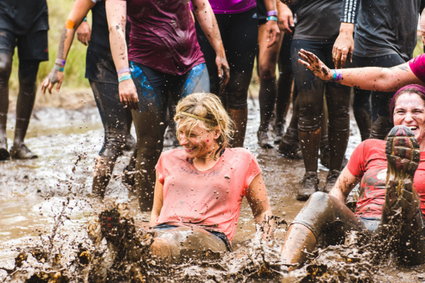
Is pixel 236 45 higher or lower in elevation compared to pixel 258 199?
higher

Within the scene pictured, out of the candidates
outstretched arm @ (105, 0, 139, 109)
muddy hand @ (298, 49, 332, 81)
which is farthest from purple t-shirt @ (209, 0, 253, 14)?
muddy hand @ (298, 49, 332, 81)

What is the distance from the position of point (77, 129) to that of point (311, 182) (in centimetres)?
454

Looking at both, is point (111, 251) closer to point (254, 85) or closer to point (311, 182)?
point (311, 182)

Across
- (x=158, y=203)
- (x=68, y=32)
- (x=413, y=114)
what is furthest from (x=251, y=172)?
(x=68, y=32)

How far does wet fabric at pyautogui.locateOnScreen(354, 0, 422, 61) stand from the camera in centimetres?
517

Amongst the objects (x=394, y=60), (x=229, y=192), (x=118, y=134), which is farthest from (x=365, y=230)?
(x=118, y=134)

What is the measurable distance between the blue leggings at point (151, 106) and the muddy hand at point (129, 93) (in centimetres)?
25

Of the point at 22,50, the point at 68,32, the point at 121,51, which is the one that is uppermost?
the point at 121,51

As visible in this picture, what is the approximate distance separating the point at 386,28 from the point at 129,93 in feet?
6.25

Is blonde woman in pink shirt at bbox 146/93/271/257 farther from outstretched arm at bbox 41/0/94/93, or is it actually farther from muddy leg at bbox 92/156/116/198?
outstretched arm at bbox 41/0/94/93

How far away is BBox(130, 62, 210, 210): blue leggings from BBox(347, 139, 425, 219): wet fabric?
3.89 feet

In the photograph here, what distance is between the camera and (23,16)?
709cm

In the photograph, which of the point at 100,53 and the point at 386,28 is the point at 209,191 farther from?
the point at 100,53

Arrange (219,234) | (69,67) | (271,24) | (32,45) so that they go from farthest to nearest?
(69,67) < (32,45) < (271,24) < (219,234)
